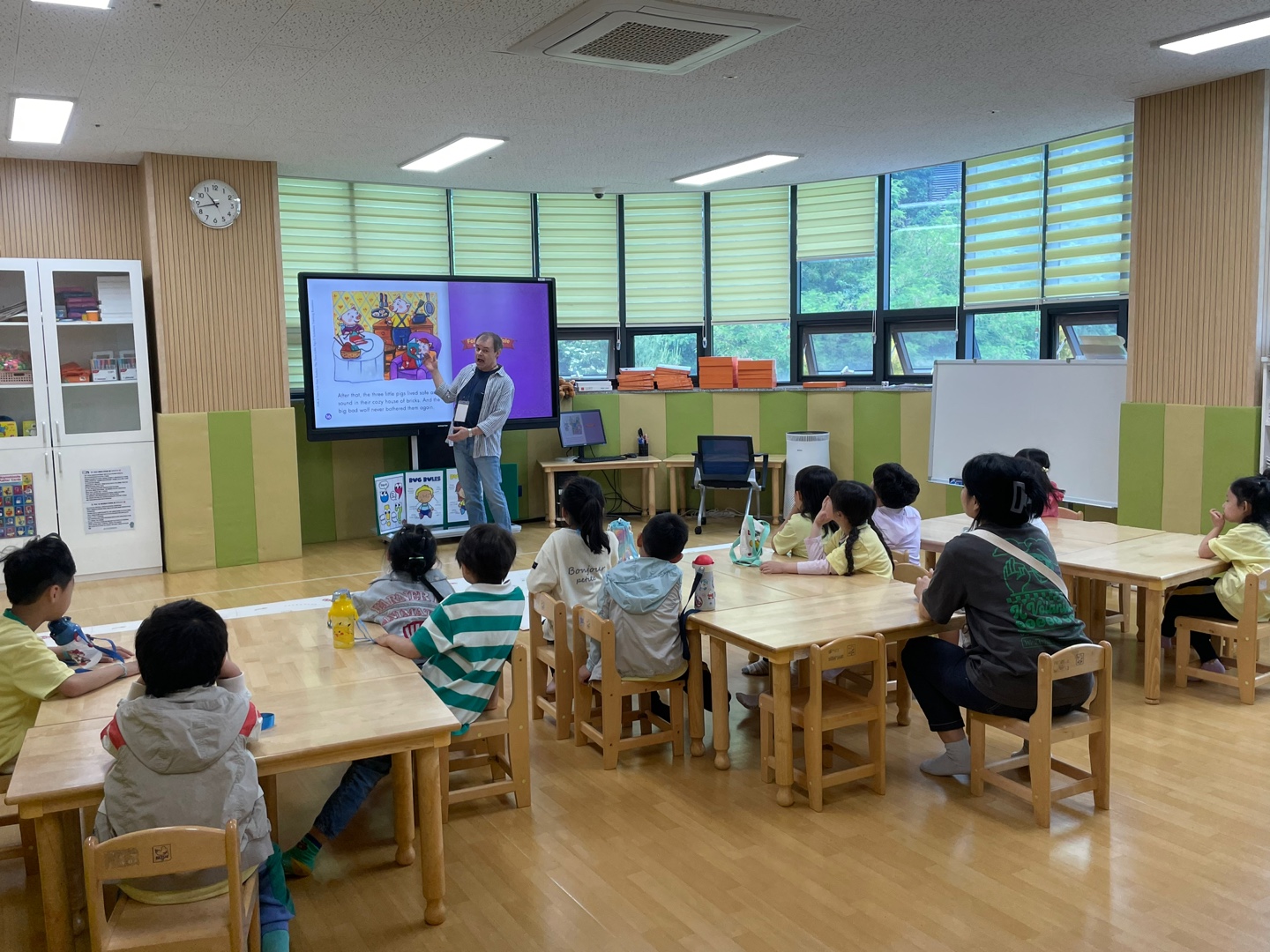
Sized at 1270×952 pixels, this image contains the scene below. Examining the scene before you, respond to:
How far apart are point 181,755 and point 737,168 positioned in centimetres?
659

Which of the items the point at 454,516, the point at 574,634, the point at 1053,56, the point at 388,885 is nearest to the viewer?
the point at 388,885

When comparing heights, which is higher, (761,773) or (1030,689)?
(1030,689)

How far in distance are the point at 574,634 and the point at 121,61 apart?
347cm

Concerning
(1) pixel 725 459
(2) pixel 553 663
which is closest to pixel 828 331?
(1) pixel 725 459

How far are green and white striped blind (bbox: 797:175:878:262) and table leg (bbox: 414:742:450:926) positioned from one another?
6853 millimetres

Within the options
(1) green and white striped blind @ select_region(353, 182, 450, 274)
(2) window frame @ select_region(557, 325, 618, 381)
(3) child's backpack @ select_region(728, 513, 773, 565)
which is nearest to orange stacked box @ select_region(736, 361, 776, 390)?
(2) window frame @ select_region(557, 325, 618, 381)

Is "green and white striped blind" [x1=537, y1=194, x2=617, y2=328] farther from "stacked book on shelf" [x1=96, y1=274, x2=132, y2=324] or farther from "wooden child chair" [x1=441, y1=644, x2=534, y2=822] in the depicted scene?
"wooden child chair" [x1=441, y1=644, x2=534, y2=822]

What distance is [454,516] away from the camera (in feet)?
26.8

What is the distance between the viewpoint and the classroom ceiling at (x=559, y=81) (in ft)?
14.5

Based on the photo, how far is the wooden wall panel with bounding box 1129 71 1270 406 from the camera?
18.6ft

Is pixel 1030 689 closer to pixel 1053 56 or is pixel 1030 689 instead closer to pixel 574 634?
pixel 574 634

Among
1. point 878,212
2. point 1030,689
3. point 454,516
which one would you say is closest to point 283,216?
point 454,516

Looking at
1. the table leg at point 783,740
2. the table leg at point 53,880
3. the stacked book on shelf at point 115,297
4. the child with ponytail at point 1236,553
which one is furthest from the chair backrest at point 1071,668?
the stacked book on shelf at point 115,297

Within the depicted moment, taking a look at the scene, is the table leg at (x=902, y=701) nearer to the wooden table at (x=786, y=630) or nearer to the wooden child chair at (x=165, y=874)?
the wooden table at (x=786, y=630)
